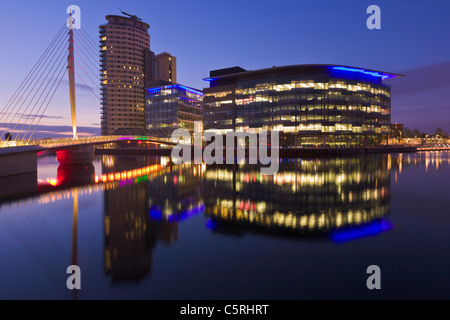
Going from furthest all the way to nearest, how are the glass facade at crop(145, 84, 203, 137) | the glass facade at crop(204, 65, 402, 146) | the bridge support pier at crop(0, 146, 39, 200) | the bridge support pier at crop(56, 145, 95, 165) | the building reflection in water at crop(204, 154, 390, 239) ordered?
the glass facade at crop(145, 84, 203, 137), the glass facade at crop(204, 65, 402, 146), the bridge support pier at crop(56, 145, 95, 165), the bridge support pier at crop(0, 146, 39, 200), the building reflection in water at crop(204, 154, 390, 239)

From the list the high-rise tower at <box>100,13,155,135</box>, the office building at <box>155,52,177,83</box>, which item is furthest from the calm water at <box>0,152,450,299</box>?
the office building at <box>155,52,177,83</box>

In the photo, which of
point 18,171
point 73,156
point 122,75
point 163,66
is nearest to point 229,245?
point 18,171

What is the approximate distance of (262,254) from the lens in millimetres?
11305

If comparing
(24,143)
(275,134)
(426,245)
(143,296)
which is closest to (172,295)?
(143,296)

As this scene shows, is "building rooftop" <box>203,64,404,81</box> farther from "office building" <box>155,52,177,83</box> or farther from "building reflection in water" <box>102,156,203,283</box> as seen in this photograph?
"office building" <box>155,52,177,83</box>

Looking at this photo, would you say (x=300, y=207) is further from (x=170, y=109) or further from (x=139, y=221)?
(x=170, y=109)

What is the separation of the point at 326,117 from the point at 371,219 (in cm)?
7928

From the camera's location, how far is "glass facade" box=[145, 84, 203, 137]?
12838 centimetres

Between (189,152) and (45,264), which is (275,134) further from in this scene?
(45,264)

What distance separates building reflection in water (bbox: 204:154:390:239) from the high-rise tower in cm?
14076

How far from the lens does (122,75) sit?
529ft

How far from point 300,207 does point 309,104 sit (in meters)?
77.3

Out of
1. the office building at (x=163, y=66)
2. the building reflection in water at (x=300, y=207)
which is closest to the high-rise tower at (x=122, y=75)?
the office building at (x=163, y=66)

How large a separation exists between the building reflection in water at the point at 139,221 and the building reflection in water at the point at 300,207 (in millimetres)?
2296
